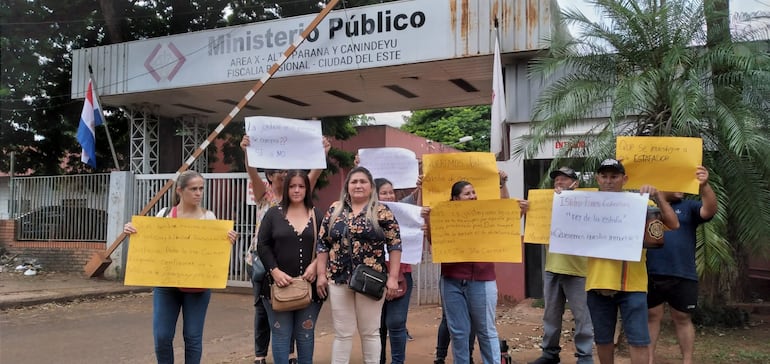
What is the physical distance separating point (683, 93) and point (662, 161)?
2.16 meters

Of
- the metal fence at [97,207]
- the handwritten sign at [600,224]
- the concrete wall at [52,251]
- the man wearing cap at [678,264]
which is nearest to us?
the handwritten sign at [600,224]

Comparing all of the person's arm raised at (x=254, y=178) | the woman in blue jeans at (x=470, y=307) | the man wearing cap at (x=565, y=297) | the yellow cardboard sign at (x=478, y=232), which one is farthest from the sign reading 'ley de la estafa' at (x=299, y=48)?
the woman in blue jeans at (x=470, y=307)

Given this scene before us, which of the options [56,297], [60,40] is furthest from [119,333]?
[60,40]

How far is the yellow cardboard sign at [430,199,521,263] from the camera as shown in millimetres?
4160

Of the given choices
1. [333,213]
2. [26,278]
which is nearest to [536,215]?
[333,213]

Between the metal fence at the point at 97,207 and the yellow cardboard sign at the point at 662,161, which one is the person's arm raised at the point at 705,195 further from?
the metal fence at the point at 97,207

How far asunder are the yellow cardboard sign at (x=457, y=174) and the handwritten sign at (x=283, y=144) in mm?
890

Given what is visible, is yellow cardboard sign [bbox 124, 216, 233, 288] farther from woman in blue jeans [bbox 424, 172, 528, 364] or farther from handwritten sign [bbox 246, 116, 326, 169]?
woman in blue jeans [bbox 424, 172, 528, 364]

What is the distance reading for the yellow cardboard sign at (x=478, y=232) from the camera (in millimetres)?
4160

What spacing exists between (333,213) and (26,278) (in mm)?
11035

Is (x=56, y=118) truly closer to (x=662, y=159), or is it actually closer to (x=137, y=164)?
(x=137, y=164)

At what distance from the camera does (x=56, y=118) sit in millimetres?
14289

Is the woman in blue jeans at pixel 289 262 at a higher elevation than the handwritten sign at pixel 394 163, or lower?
lower

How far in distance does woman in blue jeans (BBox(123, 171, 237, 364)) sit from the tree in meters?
26.4
